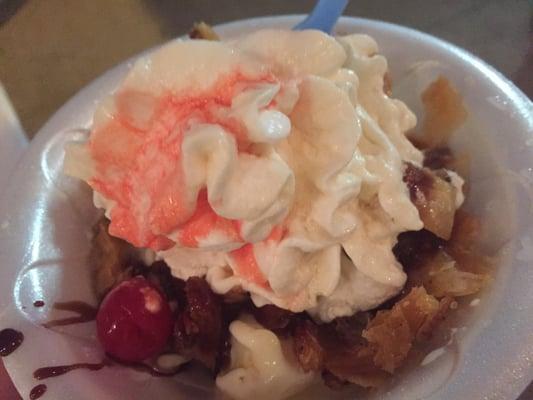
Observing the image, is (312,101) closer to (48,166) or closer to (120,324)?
(120,324)

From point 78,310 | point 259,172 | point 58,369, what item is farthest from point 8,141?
point 259,172

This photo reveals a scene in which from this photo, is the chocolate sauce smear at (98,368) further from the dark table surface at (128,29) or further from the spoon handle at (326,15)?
the dark table surface at (128,29)

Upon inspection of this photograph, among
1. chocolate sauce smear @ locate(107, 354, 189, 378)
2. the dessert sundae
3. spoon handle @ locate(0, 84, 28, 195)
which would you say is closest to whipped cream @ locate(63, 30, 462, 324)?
the dessert sundae

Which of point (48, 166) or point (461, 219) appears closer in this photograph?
point (461, 219)

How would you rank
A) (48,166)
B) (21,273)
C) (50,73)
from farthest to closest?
(50,73) < (48,166) < (21,273)

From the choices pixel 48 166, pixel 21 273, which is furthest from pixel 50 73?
pixel 21 273

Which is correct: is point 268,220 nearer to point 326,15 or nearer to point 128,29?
point 326,15

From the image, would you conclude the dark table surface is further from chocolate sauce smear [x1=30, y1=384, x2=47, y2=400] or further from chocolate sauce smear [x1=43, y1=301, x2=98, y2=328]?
A: chocolate sauce smear [x1=30, y1=384, x2=47, y2=400]
